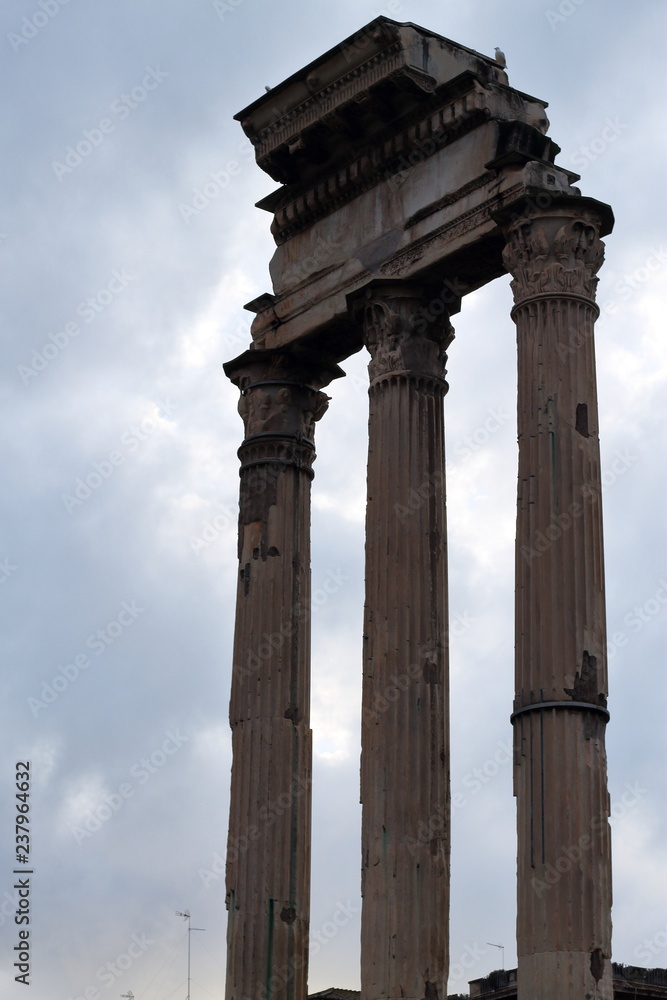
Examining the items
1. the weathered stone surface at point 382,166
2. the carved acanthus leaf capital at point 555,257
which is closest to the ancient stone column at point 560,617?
the carved acanthus leaf capital at point 555,257

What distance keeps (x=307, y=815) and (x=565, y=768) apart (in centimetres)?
553

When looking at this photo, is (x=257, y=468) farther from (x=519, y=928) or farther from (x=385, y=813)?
(x=519, y=928)

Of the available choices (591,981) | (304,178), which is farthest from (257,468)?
(591,981)

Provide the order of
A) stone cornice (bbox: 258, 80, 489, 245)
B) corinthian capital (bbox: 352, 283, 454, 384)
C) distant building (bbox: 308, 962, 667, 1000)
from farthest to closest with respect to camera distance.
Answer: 1. distant building (bbox: 308, 962, 667, 1000)
2. corinthian capital (bbox: 352, 283, 454, 384)
3. stone cornice (bbox: 258, 80, 489, 245)

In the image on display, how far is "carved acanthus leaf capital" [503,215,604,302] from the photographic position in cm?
2272

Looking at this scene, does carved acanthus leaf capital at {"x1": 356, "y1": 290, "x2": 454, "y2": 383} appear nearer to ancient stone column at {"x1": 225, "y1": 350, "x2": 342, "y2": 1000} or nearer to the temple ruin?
the temple ruin

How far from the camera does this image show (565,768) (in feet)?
67.5

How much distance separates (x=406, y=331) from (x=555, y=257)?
2625 mm

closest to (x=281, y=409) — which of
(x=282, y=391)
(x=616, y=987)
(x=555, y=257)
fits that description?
(x=282, y=391)

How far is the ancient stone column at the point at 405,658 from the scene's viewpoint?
73.2ft

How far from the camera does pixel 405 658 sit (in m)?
23.3

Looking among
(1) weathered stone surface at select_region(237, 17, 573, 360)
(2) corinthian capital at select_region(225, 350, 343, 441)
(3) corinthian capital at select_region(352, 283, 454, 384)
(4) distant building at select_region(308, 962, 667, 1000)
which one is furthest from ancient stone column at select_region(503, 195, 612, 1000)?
(4) distant building at select_region(308, 962, 667, 1000)

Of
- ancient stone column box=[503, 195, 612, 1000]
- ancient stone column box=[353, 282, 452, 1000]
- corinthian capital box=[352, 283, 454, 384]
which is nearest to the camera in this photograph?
ancient stone column box=[503, 195, 612, 1000]

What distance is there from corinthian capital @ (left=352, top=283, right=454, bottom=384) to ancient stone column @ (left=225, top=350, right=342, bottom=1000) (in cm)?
218
